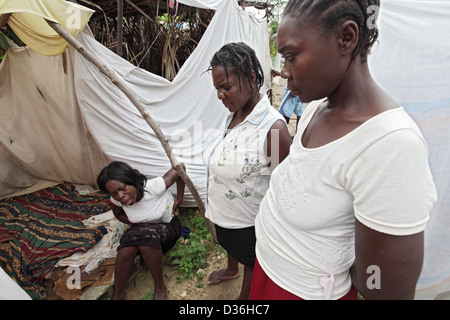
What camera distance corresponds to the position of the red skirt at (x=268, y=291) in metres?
0.89

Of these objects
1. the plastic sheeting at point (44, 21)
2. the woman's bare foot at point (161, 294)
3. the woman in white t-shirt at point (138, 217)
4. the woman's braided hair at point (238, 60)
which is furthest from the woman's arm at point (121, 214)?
the woman's braided hair at point (238, 60)

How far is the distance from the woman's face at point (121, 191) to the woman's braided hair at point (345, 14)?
5.98 ft

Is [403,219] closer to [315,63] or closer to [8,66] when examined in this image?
[315,63]

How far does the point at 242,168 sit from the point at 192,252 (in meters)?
1.44

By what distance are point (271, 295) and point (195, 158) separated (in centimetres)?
227

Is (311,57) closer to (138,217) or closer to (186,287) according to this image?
(138,217)

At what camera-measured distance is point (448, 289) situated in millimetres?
1557

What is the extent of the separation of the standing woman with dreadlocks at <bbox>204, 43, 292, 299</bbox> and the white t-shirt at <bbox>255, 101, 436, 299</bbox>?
351mm

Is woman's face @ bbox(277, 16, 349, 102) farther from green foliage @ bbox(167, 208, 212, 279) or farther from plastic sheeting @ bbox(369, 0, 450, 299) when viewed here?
green foliage @ bbox(167, 208, 212, 279)

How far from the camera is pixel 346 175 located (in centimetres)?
62

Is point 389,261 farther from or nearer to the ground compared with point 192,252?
farther from the ground

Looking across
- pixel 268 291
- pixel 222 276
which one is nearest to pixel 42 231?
pixel 222 276

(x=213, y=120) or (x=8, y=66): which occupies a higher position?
(x=8, y=66)
